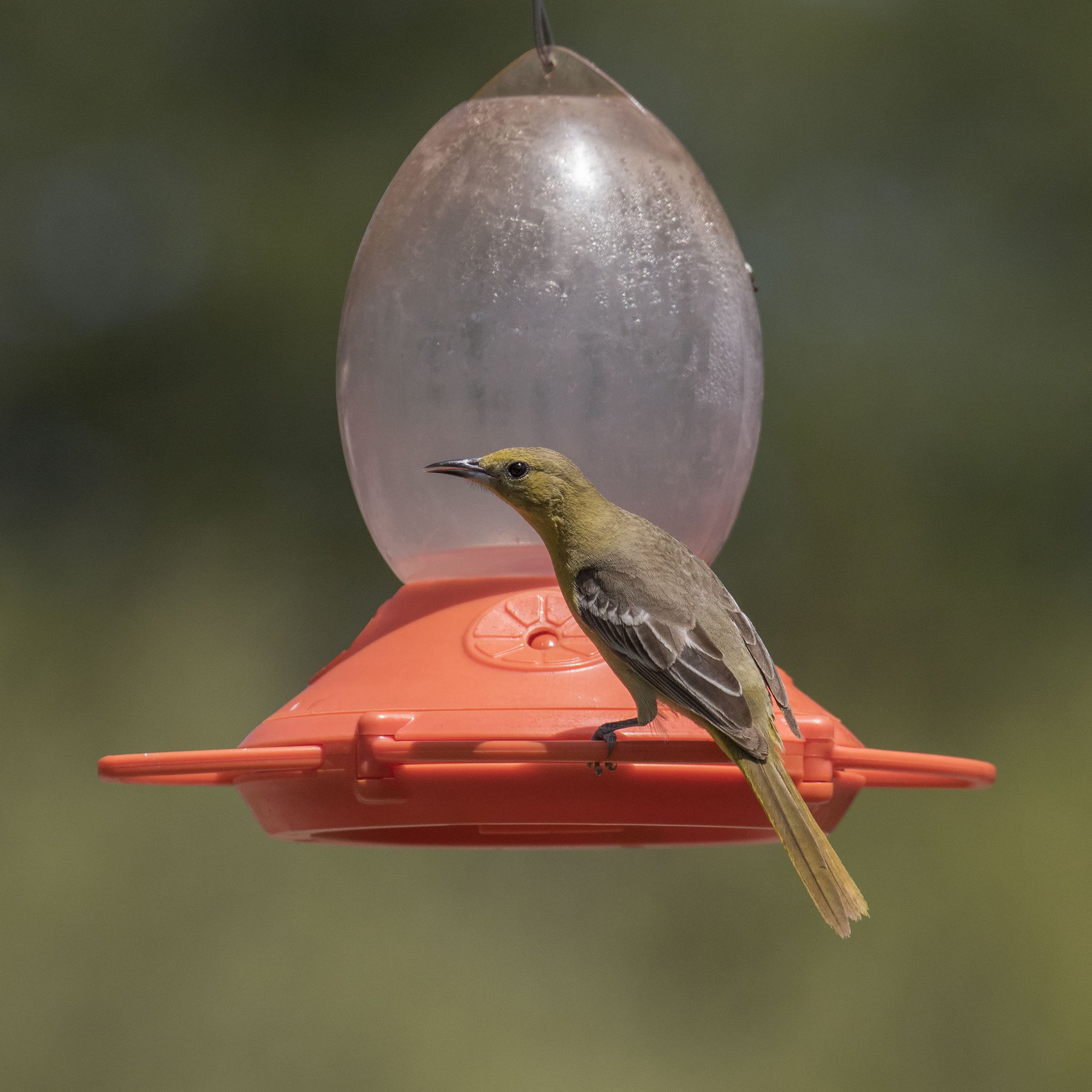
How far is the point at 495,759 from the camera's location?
4066 millimetres

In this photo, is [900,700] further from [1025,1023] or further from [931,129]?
[931,129]

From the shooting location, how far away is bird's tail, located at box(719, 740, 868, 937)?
427 centimetres

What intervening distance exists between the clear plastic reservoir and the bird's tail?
4.19ft

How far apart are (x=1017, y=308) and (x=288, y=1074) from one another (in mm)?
7519

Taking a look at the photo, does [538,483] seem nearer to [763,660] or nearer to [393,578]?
[763,660]

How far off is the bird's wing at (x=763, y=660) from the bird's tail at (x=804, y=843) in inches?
7.3

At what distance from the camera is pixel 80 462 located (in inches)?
518

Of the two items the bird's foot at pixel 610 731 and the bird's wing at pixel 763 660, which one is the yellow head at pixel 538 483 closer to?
the bird's wing at pixel 763 660

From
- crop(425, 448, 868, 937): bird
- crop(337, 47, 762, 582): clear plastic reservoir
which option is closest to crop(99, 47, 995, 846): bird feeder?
crop(337, 47, 762, 582): clear plastic reservoir

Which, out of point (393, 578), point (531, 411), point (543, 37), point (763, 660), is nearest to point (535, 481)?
point (531, 411)

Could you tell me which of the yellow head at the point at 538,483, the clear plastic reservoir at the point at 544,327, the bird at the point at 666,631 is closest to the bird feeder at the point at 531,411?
the clear plastic reservoir at the point at 544,327

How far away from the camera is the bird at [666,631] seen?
4.29m

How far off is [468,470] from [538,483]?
210 millimetres

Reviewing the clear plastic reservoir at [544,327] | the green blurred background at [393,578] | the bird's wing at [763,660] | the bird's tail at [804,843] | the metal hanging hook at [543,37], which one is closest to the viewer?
the bird's tail at [804,843]
